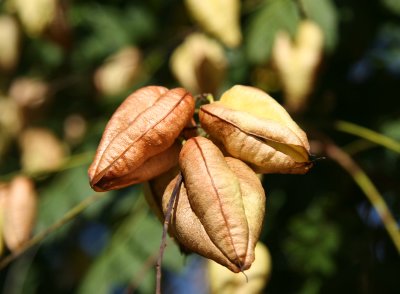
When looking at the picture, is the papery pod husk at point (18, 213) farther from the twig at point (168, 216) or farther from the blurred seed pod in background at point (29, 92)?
the blurred seed pod in background at point (29, 92)

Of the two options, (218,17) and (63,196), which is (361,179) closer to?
(218,17)

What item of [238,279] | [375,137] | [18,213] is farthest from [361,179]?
[18,213]

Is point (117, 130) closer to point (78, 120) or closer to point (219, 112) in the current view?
point (219, 112)

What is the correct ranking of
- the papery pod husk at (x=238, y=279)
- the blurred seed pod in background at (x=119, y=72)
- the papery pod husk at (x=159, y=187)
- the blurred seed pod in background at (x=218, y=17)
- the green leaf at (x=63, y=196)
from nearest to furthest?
the papery pod husk at (x=159, y=187) → the papery pod husk at (x=238, y=279) → the blurred seed pod in background at (x=218, y=17) → the green leaf at (x=63, y=196) → the blurred seed pod in background at (x=119, y=72)

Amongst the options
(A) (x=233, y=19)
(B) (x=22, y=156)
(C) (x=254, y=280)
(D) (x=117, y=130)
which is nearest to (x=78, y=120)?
(B) (x=22, y=156)

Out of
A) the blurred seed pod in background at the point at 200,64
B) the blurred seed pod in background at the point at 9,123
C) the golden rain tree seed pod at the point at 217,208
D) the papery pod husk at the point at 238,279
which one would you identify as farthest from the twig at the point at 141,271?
the blurred seed pod in background at the point at 9,123

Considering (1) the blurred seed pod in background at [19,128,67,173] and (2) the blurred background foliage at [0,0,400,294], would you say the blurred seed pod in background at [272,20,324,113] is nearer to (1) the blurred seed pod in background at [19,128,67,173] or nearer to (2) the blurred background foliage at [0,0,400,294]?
(2) the blurred background foliage at [0,0,400,294]

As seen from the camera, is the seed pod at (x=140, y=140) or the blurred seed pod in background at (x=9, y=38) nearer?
the seed pod at (x=140, y=140)
